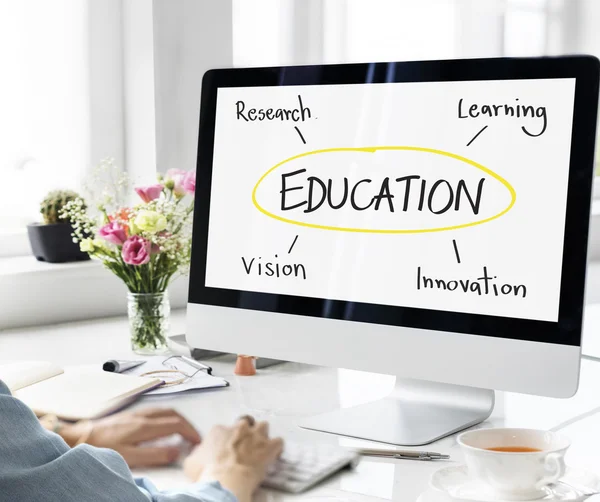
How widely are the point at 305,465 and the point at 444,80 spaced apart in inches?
19.2

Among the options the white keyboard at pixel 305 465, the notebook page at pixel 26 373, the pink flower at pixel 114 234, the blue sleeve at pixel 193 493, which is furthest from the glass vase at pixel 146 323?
the blue sleeve at pixel 193 493

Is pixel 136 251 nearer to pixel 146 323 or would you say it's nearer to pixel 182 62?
pixel 146 323

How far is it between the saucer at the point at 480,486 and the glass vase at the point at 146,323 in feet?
2.53

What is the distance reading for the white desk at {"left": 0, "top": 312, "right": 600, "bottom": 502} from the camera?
2.91ft

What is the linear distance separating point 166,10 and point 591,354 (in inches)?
47.7

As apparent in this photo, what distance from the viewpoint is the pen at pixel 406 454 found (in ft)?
3.13

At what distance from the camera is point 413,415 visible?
1086mm

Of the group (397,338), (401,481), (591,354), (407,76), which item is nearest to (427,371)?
(397,338)

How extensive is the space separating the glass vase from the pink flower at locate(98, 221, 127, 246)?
0.34 ft

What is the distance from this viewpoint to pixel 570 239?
937 mm

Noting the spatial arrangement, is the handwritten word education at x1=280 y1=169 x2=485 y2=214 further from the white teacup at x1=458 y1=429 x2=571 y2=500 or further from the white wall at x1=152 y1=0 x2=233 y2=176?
the white wall at x1=152 y1=0 x2=233 y2=176

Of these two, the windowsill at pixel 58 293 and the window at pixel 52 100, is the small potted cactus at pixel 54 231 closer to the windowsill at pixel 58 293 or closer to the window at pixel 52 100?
the windowsill at pixel 58 293

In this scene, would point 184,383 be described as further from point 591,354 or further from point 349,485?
point 591,354

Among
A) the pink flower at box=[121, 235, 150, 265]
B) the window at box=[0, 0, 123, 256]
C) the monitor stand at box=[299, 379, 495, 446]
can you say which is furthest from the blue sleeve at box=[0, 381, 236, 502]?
the window at box=[0, 0, 123, 256]
